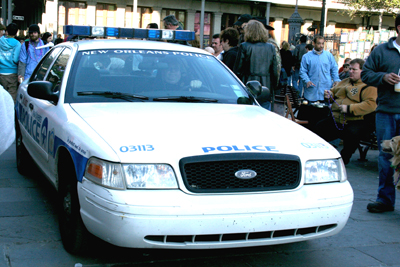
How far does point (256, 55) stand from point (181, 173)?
4.71 meters

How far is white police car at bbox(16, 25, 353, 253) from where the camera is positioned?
305cm

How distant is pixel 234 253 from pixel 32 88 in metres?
2.10

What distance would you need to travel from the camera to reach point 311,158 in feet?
11.2

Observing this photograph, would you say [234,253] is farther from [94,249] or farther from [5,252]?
[5,252]

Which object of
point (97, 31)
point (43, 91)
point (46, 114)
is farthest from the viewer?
point (97, 31)

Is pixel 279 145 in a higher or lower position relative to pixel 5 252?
higher

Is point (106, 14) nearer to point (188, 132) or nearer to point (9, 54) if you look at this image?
point (9, 54)

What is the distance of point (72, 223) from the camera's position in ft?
11.7

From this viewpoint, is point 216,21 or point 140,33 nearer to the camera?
point 140,33

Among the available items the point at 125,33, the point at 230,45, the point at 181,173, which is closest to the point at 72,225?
the point at 181,173

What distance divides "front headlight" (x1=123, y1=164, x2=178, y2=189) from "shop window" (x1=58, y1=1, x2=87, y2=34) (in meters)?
35.4

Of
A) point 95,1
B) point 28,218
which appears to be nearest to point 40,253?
point 28,218

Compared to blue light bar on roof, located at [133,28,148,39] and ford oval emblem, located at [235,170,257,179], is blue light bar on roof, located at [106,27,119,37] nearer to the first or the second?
blue light bar on roof, located at [133,28,148,39]

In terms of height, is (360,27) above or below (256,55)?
above
